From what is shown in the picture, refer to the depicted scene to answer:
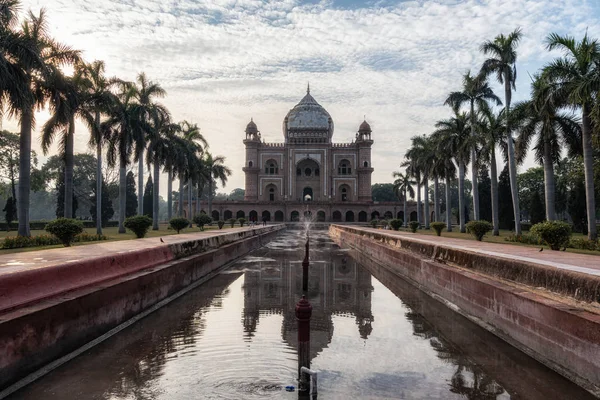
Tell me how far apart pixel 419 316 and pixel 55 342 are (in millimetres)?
5806

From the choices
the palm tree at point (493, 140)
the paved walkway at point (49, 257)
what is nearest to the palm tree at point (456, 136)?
the palm tree at point (493, 140)

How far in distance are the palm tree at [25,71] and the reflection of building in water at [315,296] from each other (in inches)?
434

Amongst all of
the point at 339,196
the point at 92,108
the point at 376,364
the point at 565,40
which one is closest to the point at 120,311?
the point at 376,364

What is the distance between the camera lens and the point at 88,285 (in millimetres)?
6668

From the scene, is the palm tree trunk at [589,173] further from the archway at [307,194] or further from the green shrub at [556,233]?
the archway at [307,194]

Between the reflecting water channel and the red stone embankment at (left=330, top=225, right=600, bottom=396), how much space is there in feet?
0.67

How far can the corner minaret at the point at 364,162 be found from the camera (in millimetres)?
76312

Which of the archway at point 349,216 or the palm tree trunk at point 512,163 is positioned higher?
the palm tree trunk at point 512,163

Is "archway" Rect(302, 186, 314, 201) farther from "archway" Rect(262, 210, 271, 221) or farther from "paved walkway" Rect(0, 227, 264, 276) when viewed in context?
"paved walkway" Rect(0, 227, 264, 276)

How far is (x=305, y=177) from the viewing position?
79250mm

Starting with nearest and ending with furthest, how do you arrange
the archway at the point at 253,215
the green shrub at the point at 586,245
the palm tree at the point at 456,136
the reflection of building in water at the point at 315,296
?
the reflection of building in water at the point at 315,296
the green shrub at the point at 586,245
the palm tree at the point at 456,136
the archway at the point at 253,215

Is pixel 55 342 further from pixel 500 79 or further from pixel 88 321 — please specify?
pixel 500 79

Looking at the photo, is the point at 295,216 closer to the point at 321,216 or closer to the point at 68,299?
the point at 321,216

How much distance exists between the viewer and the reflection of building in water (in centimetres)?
688
